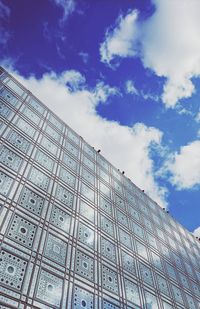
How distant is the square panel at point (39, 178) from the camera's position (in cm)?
844

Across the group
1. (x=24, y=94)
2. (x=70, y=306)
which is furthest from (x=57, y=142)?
(x=70, y=306)

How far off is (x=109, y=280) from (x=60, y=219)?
7.20 ft

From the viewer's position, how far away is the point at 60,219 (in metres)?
8.18

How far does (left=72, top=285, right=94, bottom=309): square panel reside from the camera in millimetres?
6665

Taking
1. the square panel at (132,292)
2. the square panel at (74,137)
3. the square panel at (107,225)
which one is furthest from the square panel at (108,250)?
the square panel at (74,137)

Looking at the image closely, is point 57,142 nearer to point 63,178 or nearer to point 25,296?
point 63,178

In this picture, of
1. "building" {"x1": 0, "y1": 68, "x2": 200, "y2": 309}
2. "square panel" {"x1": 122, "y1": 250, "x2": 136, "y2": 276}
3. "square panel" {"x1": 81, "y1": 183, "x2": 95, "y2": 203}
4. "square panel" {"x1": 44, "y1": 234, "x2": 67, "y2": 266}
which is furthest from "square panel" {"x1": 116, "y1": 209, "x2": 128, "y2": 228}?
"square panel" {"x1": 44, "y1": 234, "x2": 67, "y2": 266}

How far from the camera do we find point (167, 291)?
10.6 m

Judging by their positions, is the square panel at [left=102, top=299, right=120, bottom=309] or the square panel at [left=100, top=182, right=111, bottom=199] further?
the square panel at [left=100, top=182, right=111, bottom=199]

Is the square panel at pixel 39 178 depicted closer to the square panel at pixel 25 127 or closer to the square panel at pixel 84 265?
the square panel at pixel 25 127

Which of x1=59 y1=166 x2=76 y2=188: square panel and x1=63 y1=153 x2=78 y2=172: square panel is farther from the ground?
x1=63 y1=153 x2=78 y2=172: square panel

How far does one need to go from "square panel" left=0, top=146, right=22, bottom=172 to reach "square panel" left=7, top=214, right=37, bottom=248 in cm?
167

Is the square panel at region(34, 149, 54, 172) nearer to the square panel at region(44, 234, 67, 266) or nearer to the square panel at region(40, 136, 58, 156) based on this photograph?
the square panel at region(40, 136, 58, 156)

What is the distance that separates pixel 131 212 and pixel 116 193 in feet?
3.45
